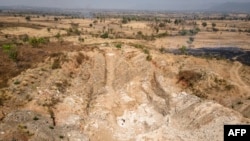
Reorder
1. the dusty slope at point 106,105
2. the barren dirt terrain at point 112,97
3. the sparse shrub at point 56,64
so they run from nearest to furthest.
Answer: the dusty slope at point 106,105 → the barren dirt terrain at point 112,97 → the sparse shrub at point 56,64

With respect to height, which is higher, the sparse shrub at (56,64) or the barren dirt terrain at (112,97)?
the sparse shrub at (56,64)

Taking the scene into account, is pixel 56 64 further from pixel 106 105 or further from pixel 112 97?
pixel 106 105

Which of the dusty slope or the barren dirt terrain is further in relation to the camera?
the barren dirt terrain

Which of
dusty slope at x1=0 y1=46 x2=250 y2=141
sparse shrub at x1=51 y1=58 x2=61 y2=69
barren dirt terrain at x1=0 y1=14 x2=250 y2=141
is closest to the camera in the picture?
dusty slope at x1=0 y1=46 x2=250 y2=141

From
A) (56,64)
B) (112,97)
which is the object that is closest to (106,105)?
(112,97)

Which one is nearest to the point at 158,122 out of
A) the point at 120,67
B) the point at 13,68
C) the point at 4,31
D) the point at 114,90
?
the point at 114,90

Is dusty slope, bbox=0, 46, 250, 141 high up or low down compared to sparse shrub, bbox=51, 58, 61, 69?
down

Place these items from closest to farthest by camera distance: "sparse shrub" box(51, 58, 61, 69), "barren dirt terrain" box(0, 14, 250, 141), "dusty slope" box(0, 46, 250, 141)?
"dusty slope" box(0, 46, 250, 141), "barren dirt terrain" box(0, 14, 250, 141), "sparse shrub" box(51, 58, 61, 69)

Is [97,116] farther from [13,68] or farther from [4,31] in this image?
[4,31]
